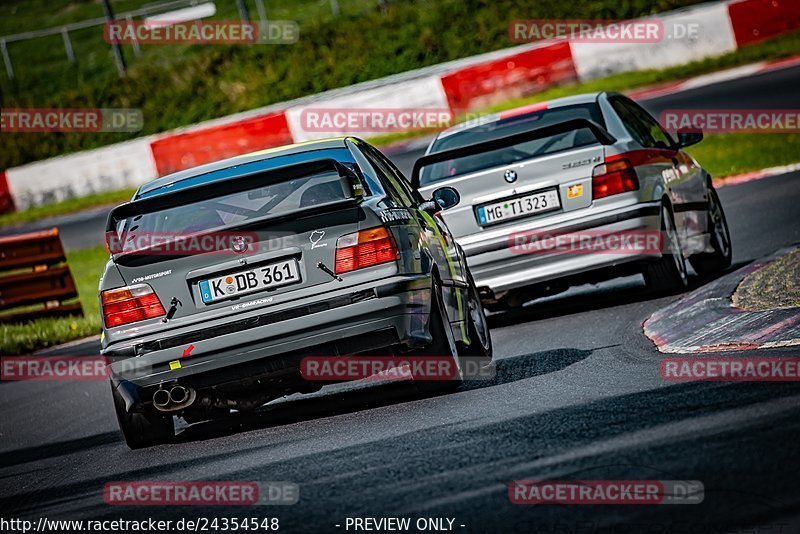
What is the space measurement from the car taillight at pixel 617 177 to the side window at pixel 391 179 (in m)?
Result: 1.77

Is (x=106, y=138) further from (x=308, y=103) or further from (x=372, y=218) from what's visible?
(x=372, y=218)

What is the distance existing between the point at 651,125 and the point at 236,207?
17.2 ft

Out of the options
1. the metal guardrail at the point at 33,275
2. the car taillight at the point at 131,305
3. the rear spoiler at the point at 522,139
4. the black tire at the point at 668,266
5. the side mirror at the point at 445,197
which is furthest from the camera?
the metal guardrail at the point at 33,275

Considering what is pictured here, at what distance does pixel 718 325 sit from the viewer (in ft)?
24.8

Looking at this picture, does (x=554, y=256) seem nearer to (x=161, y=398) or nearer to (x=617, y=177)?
(x=617, y=177)

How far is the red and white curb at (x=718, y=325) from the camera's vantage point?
6.86 m

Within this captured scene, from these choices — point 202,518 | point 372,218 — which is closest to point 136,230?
point 372,218

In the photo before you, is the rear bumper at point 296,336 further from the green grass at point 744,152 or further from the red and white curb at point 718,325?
the green grass at point 744,152

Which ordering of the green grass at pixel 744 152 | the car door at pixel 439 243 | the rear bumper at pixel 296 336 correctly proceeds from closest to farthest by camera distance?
the rear bumper at pixel 296 336, the car door at pixel 439 243, the green grass at pixel 744 152

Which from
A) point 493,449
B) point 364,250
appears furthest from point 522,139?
point 493,449

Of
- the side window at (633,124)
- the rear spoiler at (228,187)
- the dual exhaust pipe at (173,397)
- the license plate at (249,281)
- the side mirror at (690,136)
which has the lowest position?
the dual exhaust pipe at (173,397)

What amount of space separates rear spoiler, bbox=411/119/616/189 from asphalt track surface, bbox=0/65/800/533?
1.36 m

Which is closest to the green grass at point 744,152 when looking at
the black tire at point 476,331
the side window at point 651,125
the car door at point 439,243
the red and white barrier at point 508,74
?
the red and white barrier at point 508,74

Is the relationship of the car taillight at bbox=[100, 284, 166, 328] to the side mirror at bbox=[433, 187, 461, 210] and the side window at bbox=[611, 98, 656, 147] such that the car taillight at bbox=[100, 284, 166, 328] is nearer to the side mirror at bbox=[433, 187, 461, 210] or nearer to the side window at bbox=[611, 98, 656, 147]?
the side mirror at bbox=[433, 187, 461, 210]
